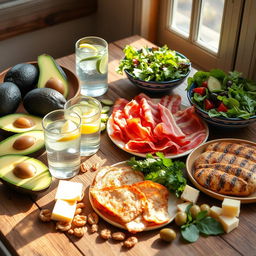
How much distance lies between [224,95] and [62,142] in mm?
632

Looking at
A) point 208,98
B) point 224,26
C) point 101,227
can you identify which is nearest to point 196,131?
point 208,98

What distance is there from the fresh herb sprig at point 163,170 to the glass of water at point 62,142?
0.60 feet

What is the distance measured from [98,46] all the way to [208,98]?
47 centimetres

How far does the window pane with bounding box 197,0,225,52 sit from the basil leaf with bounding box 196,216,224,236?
113 cm

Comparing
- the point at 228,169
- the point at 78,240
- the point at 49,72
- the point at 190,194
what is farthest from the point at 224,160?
the point at 49,72

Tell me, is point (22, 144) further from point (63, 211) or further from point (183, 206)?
point (183, 206)

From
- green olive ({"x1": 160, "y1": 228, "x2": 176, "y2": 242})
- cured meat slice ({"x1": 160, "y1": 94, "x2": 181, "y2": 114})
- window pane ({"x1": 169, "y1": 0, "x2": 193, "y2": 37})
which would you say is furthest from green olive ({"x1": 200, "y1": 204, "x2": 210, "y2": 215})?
window pane ({"x1": 169, "y1": 0, "x2": 193, "y2": 37})

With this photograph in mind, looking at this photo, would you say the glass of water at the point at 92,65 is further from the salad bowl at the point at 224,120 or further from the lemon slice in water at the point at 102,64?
the salad bowl at the point at 224,120

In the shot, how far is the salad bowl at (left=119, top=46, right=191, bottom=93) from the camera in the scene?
70.0 inches

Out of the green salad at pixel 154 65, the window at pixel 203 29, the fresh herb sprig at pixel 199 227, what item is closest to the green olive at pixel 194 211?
the fresh herb sprig at pixel 199 227

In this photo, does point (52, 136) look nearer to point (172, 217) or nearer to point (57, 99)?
point (57, 99)

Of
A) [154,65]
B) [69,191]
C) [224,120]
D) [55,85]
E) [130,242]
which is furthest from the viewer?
[154,65]

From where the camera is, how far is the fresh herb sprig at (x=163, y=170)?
1.38 m

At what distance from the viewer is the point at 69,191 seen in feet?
4.45
